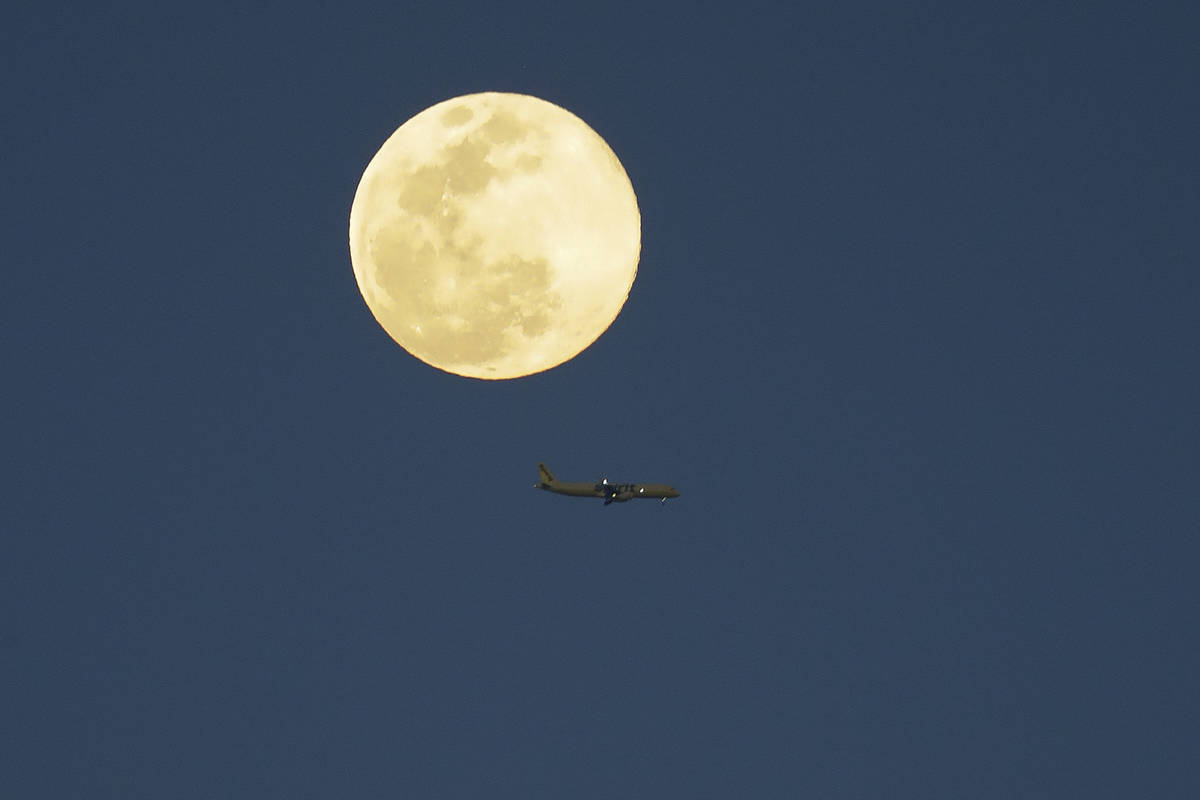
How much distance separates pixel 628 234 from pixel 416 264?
10.2 metres

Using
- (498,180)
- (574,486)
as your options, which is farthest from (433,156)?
(574,486)

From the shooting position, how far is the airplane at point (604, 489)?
164125 mm

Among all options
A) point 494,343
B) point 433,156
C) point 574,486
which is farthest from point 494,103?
point 574,486

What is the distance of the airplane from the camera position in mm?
164125

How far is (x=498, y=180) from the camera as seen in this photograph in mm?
115688

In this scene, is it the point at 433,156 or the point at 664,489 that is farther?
the point at 664,489

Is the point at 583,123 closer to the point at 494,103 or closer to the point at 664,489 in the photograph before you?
the point at 494,103

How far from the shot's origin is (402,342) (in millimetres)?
119812

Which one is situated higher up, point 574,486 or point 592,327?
point 574,486

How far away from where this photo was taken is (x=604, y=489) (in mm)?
164875

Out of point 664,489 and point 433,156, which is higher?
point 664,489

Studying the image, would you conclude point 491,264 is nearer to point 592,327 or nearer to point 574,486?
point 592,327

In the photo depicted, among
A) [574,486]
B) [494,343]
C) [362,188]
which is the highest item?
[574,486]

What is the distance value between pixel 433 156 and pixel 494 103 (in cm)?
388
